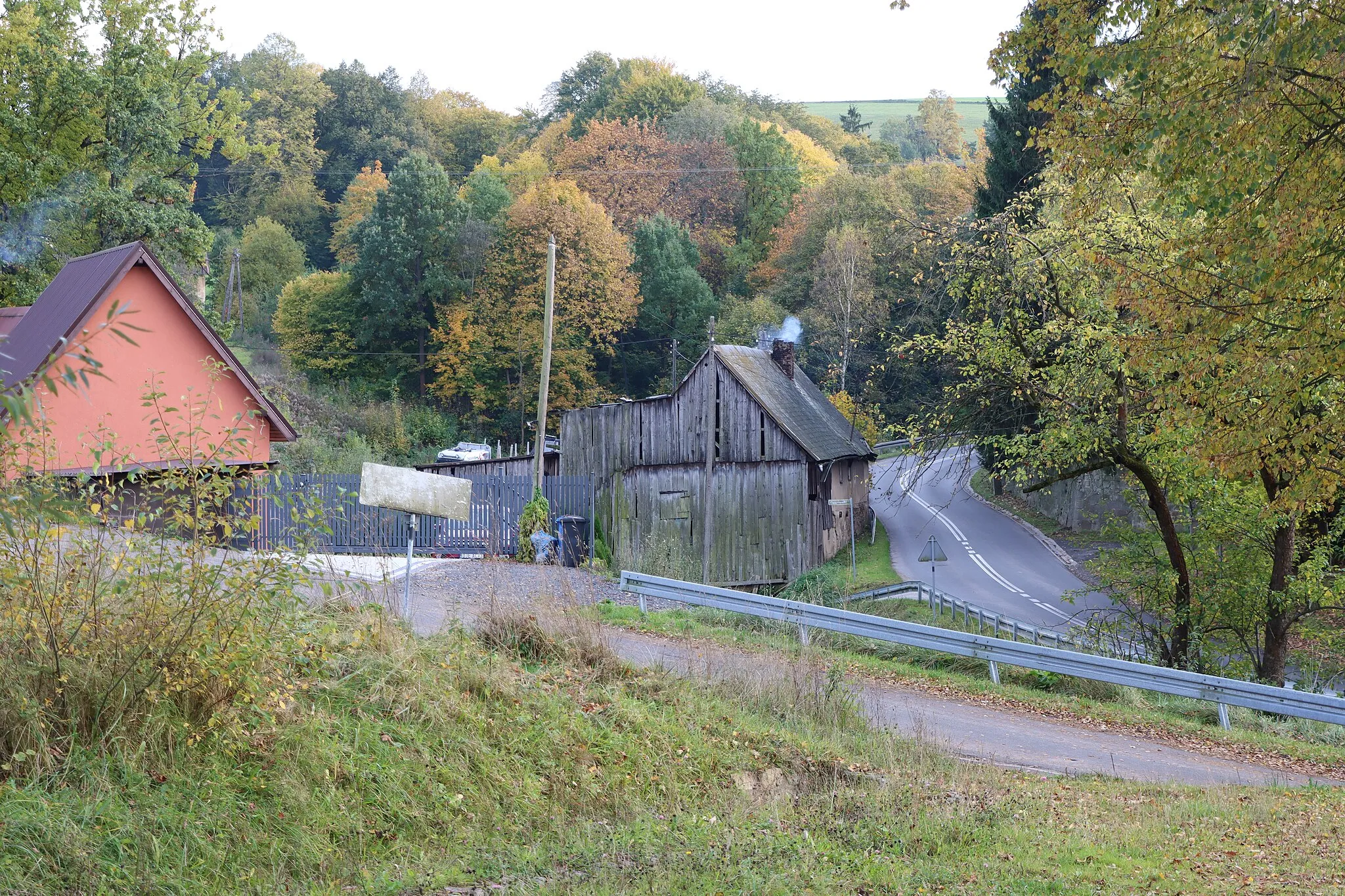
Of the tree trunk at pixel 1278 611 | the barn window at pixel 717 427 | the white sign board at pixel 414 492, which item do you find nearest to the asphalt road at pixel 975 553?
the tree trunk at pixel 1278 611

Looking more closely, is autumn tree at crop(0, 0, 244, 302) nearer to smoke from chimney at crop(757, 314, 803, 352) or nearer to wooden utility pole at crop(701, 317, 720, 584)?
wooden utility pole at crop(701, 317, 720, 584)

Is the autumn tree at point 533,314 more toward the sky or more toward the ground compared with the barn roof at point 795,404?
more toward the sky

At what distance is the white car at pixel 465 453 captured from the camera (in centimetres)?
4541

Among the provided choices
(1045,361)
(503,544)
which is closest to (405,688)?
(1045,361)

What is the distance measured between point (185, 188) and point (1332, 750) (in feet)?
105

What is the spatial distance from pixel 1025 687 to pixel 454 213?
48422 mm

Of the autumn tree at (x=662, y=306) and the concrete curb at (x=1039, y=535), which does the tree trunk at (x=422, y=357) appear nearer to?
the autumn tree at (x=662, y=306)

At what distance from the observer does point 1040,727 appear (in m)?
12.6

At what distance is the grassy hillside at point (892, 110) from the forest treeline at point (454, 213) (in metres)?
53.3

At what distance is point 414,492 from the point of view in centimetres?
1194

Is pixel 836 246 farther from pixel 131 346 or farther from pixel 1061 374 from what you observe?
pixel 131 346

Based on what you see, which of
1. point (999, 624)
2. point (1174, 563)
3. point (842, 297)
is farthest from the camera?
point (842, 297)

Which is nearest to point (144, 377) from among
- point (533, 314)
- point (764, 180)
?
point (533, 314)

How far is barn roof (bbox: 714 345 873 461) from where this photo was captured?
30.6 meters
